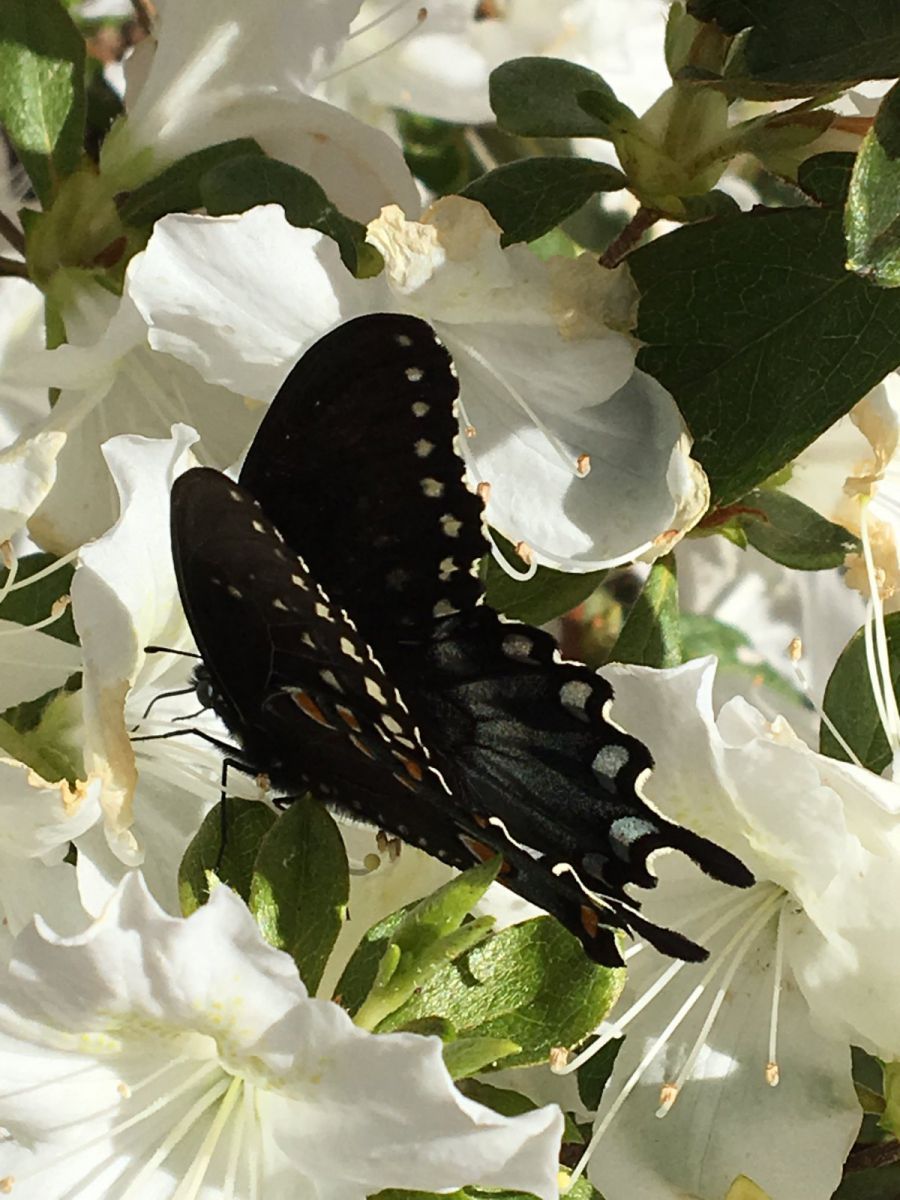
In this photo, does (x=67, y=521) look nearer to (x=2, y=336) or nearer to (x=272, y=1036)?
(x=2, y=336)

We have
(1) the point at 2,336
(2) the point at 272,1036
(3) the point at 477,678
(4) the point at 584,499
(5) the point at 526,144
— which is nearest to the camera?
(2) the point at 272,1036

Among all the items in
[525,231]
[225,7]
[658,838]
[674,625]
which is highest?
[225,7]

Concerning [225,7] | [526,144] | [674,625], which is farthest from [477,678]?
[526,144]

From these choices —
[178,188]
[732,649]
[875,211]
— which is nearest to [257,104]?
[178,188]

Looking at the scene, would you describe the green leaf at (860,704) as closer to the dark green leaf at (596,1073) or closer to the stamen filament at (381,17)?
the dark green leaf at (596,1073)

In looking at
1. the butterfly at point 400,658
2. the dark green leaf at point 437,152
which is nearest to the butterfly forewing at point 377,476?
the butterfly at point 400,658

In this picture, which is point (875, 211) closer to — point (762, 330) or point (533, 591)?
point (762, 330)
